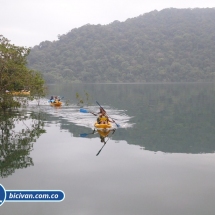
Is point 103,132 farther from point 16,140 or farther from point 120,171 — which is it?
point 120,171

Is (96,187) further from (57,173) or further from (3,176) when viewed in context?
(3,176)

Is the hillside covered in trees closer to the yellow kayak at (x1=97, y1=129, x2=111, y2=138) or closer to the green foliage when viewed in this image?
the green foliage

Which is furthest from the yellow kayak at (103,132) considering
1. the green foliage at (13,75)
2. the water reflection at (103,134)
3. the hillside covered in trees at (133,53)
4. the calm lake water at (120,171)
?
the hillside covered in trees at (133,53)

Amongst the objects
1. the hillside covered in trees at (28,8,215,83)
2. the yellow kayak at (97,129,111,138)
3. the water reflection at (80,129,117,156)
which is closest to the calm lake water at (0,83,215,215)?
the water reflection at (80,129,117,156)

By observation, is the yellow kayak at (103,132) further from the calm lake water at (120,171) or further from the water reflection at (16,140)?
the water reflection at (16,140)

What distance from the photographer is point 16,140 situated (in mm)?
16266

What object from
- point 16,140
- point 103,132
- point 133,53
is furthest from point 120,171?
point 133,53

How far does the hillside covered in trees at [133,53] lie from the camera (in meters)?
127

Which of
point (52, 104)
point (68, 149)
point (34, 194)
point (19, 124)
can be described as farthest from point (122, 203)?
point (52, 104)

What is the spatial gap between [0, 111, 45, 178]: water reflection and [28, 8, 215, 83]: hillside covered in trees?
10148 centimetres

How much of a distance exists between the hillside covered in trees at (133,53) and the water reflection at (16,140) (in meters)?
101

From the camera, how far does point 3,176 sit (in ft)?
36.6

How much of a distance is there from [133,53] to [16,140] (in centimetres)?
13208

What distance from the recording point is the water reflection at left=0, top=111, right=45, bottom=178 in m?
12.5
